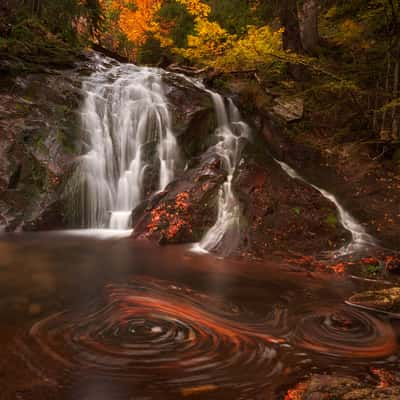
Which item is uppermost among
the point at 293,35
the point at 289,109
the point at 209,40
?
the point at 293,35

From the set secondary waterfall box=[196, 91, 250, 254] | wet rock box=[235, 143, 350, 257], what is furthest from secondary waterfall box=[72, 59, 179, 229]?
wet rock box=[235, 143, 350, 257]

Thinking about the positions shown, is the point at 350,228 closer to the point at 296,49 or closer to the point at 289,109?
the point at 289,109

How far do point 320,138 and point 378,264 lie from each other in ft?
18.2

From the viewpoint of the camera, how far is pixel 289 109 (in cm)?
1126

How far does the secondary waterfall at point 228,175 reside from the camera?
24.1 feet

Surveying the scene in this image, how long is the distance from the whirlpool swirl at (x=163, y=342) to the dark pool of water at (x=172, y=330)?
0.03ft

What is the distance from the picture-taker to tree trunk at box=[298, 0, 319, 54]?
42.7 feet

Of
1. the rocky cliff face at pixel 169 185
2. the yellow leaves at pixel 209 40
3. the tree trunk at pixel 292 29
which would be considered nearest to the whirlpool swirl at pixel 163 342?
the rocky cliff face at pixel 169 185

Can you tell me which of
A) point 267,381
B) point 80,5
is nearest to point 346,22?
point 80,5

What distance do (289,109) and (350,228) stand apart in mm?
5073

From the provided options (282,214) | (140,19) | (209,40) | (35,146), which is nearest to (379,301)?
(282,214)

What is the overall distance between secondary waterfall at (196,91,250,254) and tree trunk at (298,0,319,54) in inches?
170

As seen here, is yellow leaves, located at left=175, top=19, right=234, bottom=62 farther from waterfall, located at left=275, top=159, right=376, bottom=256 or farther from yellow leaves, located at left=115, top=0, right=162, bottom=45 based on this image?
yellow leaves, located at left=115, top=0, right=162, bottom=45

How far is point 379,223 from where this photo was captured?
25.6 feet
